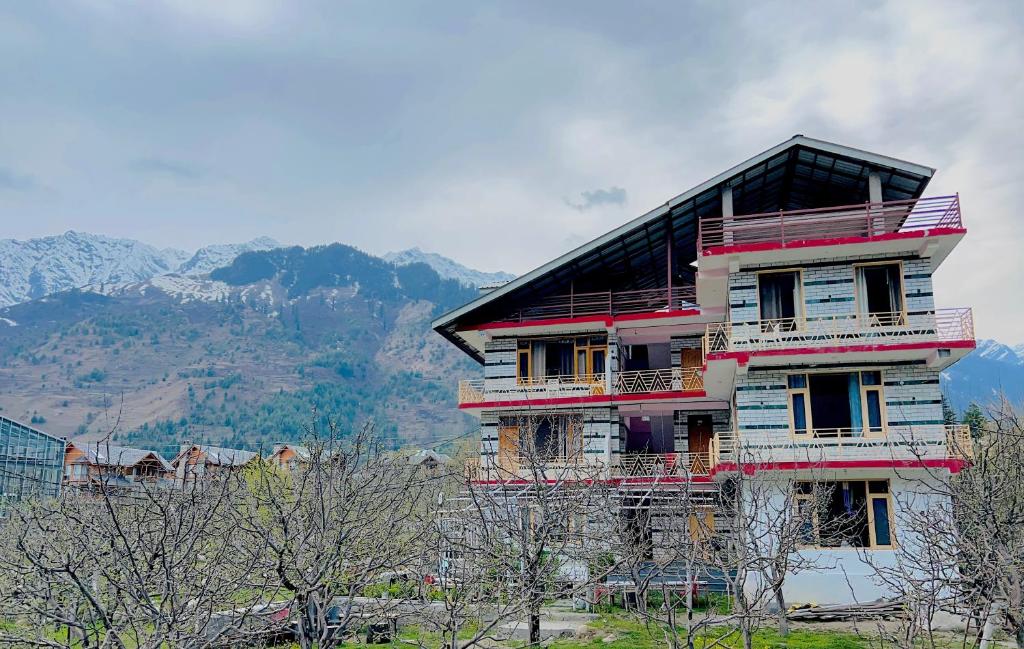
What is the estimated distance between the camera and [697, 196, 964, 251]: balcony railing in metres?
22.6

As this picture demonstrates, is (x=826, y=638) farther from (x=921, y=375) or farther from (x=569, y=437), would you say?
(x=569, y=437)

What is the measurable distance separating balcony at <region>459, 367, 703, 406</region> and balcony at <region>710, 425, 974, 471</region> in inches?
227

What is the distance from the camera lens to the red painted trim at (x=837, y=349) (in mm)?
21672

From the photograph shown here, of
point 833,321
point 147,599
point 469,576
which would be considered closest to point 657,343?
point 833,321

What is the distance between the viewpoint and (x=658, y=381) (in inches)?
1161

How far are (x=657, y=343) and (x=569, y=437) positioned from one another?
5387mm

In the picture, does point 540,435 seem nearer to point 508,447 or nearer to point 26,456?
point 508,447

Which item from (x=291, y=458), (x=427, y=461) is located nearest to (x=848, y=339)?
(x=427, y=461)

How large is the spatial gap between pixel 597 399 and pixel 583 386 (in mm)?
808

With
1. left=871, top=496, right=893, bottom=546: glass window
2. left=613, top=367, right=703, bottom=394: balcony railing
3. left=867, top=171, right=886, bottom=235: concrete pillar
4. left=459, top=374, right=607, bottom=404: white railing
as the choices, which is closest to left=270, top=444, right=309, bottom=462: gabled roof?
left=459, top=374, right=607, bottom=404: white railing

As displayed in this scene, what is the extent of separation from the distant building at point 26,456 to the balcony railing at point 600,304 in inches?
964

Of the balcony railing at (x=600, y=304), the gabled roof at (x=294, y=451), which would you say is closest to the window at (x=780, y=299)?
the balcony railing at (x=600, y=304)

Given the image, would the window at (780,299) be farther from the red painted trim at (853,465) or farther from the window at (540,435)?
the window at (540,435)

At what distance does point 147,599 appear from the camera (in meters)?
6.84
